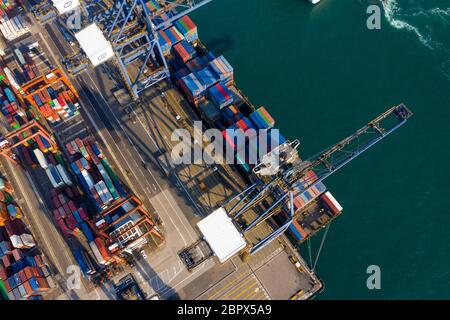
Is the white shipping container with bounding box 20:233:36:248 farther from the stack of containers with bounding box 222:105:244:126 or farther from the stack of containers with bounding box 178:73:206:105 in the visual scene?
the stack of containers with bounding box 222:105:244:126

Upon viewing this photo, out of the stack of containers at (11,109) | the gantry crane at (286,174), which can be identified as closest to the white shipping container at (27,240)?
the stack of containers at (11,109)

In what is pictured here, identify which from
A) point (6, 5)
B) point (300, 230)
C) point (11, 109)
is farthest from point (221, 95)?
point (6, 5)

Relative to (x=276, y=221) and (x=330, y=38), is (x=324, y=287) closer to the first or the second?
(x=276, y=221)

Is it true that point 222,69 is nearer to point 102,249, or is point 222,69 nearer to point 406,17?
point 102,249

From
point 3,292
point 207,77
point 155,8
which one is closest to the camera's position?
point 3,292

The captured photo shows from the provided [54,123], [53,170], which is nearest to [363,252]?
[53,170]

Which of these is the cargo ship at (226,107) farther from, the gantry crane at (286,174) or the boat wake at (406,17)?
the boat wake at (406,17)
